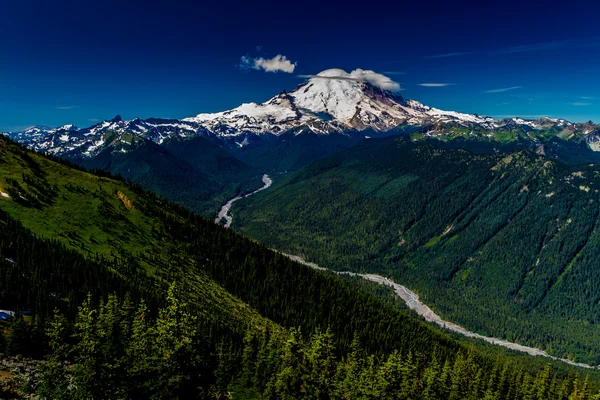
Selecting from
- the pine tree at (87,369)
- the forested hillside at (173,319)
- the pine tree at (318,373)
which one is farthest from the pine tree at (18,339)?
the pine tree at (318,373)

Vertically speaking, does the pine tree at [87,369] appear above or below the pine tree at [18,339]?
above

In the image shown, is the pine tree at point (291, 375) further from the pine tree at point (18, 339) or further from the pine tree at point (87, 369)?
the pine tree at point (18, 339)

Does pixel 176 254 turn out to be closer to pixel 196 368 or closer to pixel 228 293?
pixel 228 293

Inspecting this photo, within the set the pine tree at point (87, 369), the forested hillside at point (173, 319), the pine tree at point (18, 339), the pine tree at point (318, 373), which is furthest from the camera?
the pine tree at point (318, 373)

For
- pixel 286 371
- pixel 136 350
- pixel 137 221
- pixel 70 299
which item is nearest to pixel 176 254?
pixel 137 221

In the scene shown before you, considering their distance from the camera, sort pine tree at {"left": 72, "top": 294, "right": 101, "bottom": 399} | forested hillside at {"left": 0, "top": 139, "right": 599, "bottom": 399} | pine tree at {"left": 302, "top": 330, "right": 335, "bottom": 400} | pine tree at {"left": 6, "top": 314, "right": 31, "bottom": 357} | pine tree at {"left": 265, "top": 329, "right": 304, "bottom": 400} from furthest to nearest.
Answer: pine tree at {"left": 265, "top": 329, "right": 304, "bottom": 400}, pine tree at {"left": 302, "top": 330, "right": 335, "bottom": 400}, pine tree at {"left": 6, "top": 314, "right": 31, "bottom": 357}, forested hillside at {"left": 0, "top": 139, "right": 599, "bottom": 399}, pine tree at {"left": 72, "top": 294, "right": 101, "bottom": 399}

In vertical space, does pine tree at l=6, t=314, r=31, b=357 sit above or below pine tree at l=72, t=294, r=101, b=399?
below

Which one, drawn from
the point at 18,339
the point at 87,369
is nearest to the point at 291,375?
the point at 87,369

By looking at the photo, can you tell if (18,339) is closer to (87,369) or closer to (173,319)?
(87,369)

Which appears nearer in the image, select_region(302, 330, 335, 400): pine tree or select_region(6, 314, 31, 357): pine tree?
select_region(6, 314, 31, 357): pine tree

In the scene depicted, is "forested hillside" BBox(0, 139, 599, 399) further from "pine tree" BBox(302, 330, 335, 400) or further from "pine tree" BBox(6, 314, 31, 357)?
"pine tree" BBox(302, 330, 335, 400)

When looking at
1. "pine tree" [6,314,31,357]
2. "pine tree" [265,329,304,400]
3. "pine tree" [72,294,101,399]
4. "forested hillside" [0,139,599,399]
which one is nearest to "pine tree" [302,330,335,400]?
"forested hillside" [0,139,599,399]
